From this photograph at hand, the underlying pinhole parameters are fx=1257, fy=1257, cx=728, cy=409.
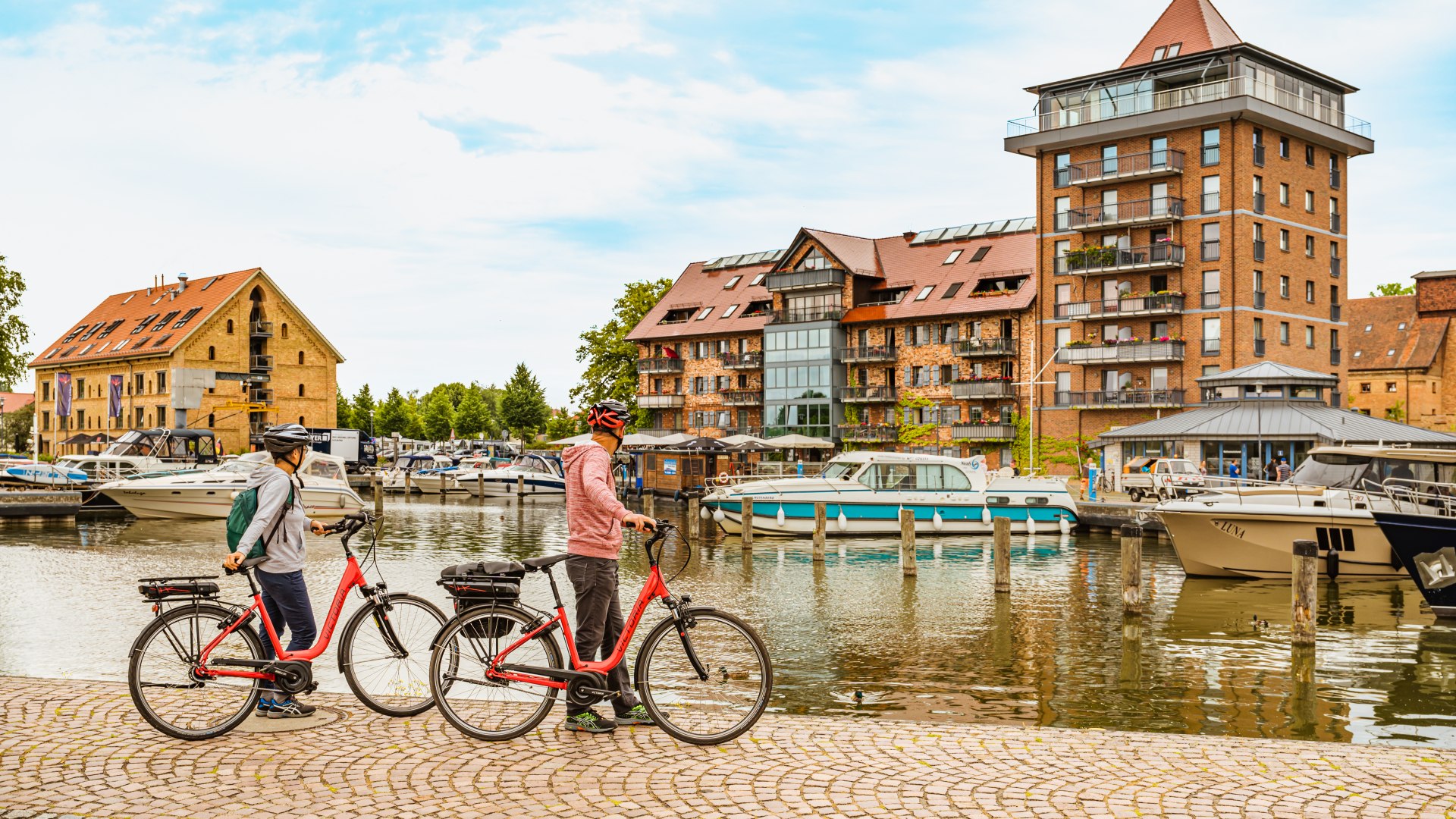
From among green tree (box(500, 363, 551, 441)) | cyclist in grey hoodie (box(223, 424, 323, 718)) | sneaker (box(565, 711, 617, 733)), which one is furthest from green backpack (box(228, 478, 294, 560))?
green tree (box(500, 363, 551, 441))

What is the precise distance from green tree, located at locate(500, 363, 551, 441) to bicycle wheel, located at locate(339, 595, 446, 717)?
361ft

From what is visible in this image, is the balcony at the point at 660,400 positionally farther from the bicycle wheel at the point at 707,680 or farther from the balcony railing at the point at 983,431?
the bicycle wheel at the point at 707,680

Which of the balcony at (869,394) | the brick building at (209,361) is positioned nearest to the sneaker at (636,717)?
the balcony at (869,394)

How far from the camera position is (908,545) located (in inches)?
1086

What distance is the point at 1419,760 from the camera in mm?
8234

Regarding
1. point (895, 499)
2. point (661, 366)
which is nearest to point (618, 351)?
point (661, 366)

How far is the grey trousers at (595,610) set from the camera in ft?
28.2

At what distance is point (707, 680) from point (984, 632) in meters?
11.8

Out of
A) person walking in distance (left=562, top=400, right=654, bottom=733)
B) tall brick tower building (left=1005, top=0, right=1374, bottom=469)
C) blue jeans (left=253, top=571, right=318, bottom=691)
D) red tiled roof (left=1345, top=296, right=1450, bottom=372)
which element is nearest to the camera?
person walking in distance (left=562, top=400, right=654, bottom=733)

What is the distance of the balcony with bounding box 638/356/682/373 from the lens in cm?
8294

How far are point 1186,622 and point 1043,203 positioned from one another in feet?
162

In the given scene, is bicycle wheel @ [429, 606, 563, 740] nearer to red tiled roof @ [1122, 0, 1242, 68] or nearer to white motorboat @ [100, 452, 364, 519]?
white motorboat @ [100, 452, 364, 519]

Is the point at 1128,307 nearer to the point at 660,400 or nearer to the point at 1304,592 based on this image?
the point at 660,400

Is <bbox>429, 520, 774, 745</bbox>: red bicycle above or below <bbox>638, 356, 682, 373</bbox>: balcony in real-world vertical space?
below
